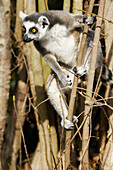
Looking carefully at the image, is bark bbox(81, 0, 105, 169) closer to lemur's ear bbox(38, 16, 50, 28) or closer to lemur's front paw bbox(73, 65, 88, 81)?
lemur's front paw bbox(73, 65, 88, 81)

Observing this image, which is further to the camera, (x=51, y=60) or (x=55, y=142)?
(x=55, y=142)

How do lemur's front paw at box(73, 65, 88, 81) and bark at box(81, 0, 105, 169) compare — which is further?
lemur's front paw at box(73, 65, 88, 81)

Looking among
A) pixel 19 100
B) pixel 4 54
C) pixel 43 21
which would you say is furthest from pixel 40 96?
pixel 43 21

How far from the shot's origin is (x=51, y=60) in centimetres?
354

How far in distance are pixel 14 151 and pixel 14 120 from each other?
0.61m

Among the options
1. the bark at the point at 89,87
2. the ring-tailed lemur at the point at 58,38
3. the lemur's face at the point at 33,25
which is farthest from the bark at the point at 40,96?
the bark at the point at 89,87

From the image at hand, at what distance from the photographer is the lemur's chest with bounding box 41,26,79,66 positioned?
342 cm

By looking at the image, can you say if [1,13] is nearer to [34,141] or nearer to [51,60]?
[51,60]

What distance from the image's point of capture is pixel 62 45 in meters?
3.50

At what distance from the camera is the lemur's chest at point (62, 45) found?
342cm

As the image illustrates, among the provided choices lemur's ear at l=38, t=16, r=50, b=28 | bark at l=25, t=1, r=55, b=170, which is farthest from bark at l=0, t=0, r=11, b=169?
lemur's ear at l=38, t=16, r=50, b=28

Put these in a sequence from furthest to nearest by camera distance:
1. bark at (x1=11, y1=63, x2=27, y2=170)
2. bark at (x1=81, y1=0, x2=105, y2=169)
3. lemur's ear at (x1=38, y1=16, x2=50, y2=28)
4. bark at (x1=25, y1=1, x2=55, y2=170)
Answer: bark at (x1=11, y1=63, x2=27, y2=170)
bark at (x1=25, y1=1, x2=55, y2=170)
lemur's ear at (x1=38, y1=16, x2=50, y2=28)
bark at (x1=81, y1=0, x2=105, y2=169)

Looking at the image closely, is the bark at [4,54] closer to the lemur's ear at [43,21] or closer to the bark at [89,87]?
the lemur's ear at [43,21]

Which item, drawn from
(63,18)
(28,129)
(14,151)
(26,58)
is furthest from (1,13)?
(28,129)
